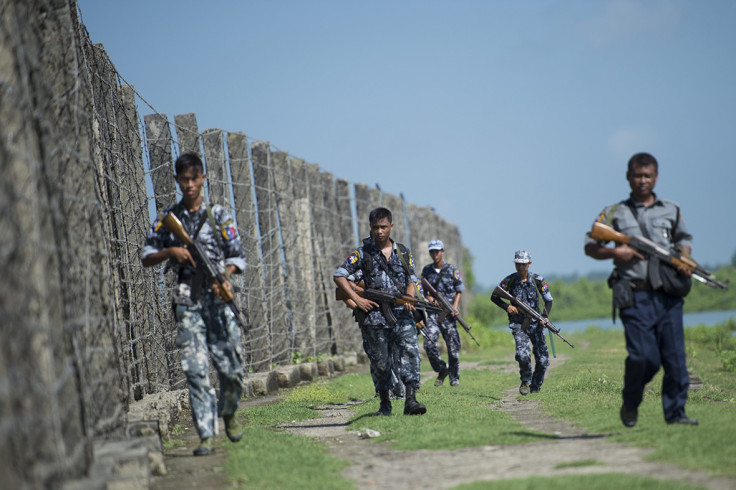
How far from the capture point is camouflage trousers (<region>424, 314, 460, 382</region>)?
13.2m

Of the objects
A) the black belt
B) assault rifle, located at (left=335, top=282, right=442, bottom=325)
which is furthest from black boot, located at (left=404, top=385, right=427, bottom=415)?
the black belt

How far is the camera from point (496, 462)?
6.05 metres

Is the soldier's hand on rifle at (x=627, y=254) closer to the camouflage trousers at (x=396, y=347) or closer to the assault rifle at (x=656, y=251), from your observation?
the assault rifle at (x=656, y=251)

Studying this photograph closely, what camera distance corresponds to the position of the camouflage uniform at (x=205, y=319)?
7.00m

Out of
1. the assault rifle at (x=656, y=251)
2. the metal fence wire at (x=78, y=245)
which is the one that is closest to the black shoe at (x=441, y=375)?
the metal fence wire at (x=78, y=245)

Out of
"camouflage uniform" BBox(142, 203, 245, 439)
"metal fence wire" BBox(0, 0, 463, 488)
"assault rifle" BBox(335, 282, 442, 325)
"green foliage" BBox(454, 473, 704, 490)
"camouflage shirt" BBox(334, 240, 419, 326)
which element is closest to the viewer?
"metal fence wire" BBox(0, 0, 463, 488)

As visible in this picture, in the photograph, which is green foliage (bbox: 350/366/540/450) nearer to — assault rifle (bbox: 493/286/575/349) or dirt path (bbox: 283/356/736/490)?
dirt path (bbox: 283/356/736/490)

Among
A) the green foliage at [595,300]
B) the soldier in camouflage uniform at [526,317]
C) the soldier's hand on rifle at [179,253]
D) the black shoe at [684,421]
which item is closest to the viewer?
the black shoe at [684,421]

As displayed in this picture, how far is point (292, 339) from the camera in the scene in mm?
14906

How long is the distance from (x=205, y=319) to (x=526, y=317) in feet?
20.1

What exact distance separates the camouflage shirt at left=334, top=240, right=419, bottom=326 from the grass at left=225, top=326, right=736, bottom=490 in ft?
4.30

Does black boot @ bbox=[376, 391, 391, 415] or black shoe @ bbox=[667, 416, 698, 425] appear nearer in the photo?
black shoe @ bbox=[667, 416, 698, 425]

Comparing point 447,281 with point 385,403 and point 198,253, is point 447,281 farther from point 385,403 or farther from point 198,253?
point 198,253

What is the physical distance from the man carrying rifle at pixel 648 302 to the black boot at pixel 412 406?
7.57 feet
